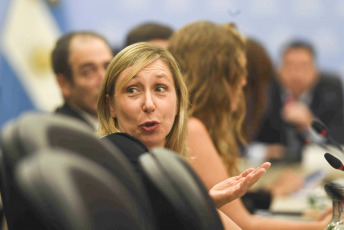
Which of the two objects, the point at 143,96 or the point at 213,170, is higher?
the point at 143,96

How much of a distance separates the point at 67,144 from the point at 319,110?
4442mm

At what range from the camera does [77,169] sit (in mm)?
783

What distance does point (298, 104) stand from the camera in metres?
5.05

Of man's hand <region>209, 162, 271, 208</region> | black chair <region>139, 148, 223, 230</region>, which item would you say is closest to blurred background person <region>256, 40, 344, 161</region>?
man's hand <region>209, 162, 271, 208</region>

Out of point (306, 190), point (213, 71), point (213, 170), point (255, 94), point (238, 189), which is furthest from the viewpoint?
point (306, 190)

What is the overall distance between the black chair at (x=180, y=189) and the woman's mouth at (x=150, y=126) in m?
0.46

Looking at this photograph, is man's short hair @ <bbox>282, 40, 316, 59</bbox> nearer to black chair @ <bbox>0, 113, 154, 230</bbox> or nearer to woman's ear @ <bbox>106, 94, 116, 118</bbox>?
woman's ear @ <bbox>106, 94, 116, 118</bbox>

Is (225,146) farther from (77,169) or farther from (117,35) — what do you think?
(117,35)

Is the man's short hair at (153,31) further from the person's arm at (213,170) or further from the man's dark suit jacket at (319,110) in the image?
the man's dark suit jacket at (319,110)

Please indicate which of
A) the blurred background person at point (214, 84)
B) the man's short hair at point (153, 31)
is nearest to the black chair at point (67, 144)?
the blurred background person at point (214, 84)

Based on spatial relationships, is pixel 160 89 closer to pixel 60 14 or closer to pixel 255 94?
pixel 255 94

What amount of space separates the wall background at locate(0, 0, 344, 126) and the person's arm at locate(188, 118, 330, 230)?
10.3 feet

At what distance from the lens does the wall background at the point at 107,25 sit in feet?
17.1

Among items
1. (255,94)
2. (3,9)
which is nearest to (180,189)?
(255,94)
